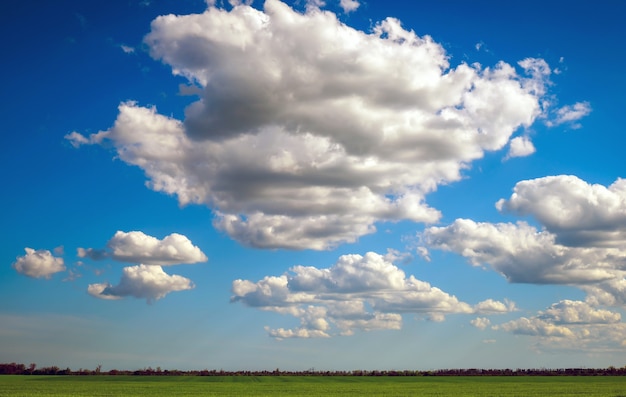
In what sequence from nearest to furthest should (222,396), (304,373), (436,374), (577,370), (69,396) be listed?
(69,396) → (222,396) → (436,374) → (577,370) → (304,373)

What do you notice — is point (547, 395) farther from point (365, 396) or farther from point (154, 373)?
point (154, 373)

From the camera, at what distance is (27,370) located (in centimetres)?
17900

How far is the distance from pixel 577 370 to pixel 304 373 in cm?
8800

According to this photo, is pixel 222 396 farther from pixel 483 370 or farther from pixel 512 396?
pixel 483 370

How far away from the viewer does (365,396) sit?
6412 centimetres

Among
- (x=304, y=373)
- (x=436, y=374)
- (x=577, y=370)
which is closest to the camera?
(x=436, y=374)

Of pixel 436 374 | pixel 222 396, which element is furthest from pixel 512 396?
pixel 436 374

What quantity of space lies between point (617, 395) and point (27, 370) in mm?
170880

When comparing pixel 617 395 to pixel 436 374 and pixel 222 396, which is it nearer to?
pixel 222 396

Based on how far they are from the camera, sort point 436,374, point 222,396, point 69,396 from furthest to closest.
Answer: point 436,374
point 222,396
point 69,396

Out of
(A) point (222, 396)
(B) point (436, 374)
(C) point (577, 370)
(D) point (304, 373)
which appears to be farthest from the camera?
(D) point (304, 373)

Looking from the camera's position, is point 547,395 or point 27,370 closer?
point 547,395

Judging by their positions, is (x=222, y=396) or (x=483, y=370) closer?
(x=222, y=396)

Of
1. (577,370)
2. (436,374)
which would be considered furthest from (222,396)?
(577,370)
